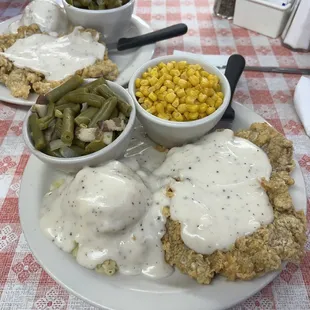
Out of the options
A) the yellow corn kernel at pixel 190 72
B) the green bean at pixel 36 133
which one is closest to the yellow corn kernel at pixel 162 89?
the yellow corn kernel at pixel 190 72

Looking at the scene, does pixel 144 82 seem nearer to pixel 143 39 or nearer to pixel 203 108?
pixel 203 108

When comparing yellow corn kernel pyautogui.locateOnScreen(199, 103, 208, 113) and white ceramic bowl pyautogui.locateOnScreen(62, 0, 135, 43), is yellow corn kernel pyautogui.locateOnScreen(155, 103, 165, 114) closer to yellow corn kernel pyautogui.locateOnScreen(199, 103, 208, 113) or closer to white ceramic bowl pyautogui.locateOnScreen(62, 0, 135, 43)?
yellow corn kernel pyautogui.locateOnScreen(199, 103, 208, 113)

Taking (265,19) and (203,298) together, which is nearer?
(203,298)

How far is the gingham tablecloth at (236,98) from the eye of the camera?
5.03 ft

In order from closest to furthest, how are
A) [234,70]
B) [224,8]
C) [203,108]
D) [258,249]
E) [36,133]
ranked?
1. [258,249]
2. [36,133]
3. [203,108]
4. [234,70]
5. [224,8]

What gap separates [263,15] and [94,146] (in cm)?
195

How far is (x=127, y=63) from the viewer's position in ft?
8.25

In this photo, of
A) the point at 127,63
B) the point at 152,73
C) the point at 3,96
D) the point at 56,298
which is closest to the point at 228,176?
the point at 152,73

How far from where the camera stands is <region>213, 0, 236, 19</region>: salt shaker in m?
3.02

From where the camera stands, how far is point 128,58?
101 inches

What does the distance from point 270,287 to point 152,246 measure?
1.83 feet

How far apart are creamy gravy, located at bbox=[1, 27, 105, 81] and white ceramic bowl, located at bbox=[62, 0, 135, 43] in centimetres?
8

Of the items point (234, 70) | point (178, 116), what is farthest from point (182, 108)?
point (234, 70)

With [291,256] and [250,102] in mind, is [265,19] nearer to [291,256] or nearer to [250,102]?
[250,102]
